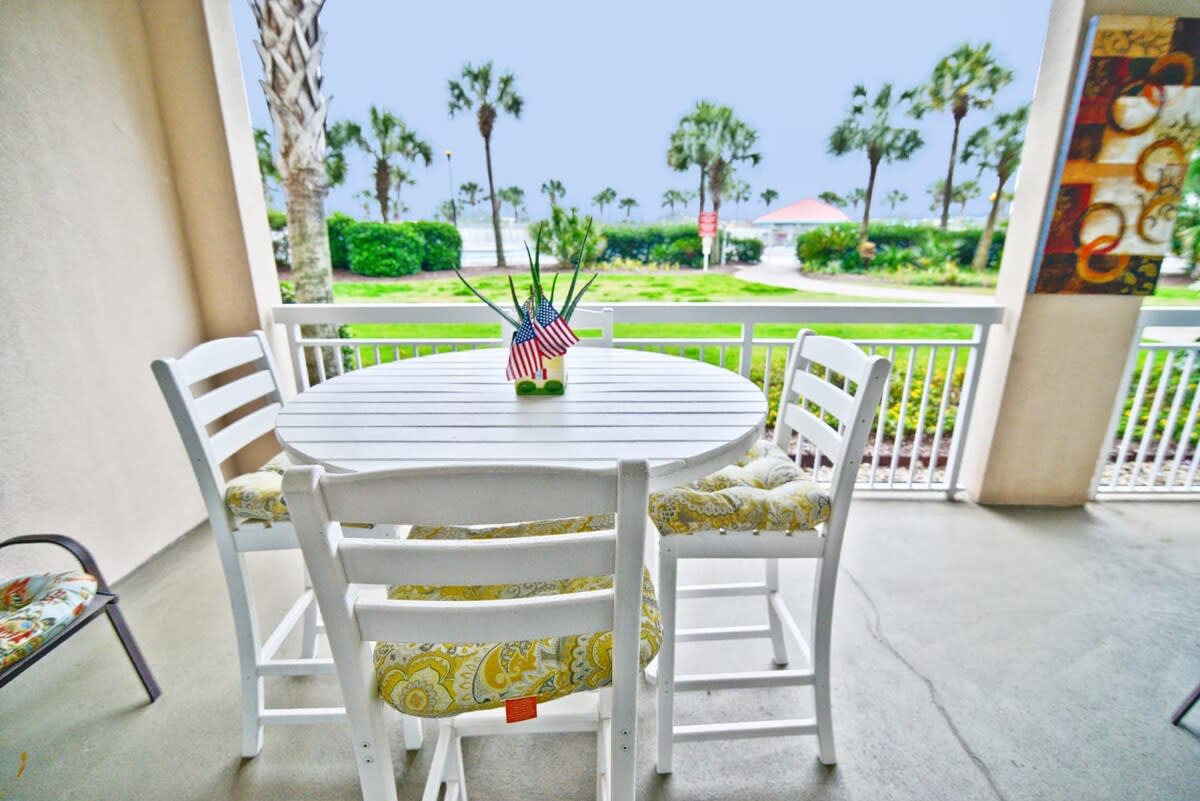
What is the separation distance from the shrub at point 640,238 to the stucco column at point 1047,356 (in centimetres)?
222

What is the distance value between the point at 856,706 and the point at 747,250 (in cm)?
349

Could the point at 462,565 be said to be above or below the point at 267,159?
below

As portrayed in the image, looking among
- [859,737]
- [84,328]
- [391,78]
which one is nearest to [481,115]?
[391,78]

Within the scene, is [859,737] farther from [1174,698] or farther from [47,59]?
[47,59]

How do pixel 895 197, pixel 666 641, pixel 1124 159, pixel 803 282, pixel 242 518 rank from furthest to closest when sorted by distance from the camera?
pixel 803 282, pixel 895 197, pixel 1124 159, pixel 242 518, pixel 666 641

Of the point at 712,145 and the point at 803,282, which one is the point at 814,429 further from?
the point at 803,282

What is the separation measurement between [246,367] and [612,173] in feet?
9.14

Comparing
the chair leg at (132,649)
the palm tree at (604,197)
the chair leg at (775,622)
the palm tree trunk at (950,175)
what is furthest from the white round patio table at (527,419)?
the palm tree trunk at (950,175)

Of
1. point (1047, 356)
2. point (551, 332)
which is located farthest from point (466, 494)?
point (1047, 356)

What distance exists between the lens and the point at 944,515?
8.87ft

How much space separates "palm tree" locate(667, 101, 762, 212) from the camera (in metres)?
3.92

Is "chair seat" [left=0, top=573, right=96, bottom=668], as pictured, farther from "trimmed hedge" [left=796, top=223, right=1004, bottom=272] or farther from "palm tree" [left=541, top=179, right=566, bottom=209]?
"trimmed hedge" [left=796, top=223, right=1004, bottom=272]

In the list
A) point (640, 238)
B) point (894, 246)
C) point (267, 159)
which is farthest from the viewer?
point (640, 238)

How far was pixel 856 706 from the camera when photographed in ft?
5.23
